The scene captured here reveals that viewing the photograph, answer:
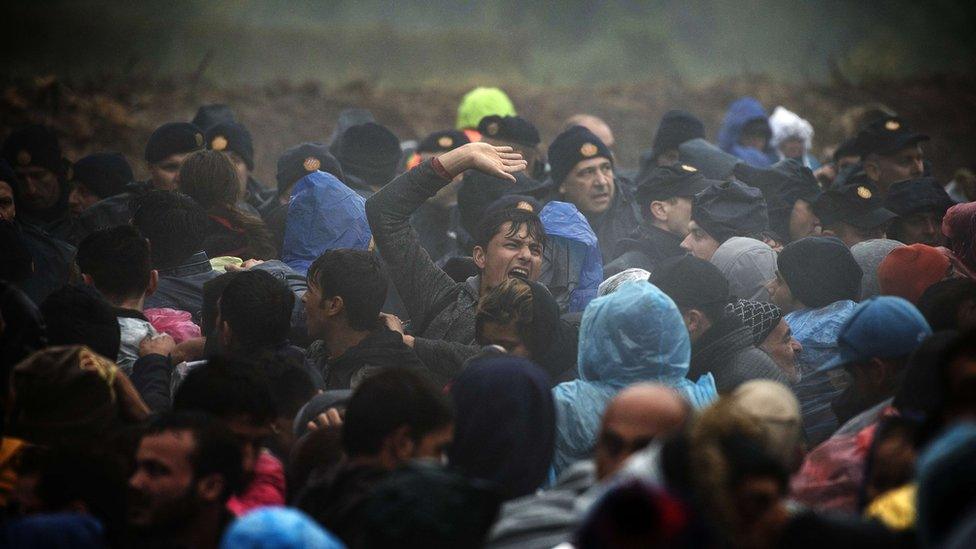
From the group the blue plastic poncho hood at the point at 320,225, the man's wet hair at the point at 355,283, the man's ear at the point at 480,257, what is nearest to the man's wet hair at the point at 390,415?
the man's wet hair at the point at 355,283

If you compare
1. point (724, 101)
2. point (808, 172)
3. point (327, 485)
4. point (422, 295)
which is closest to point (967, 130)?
point (724, 101)

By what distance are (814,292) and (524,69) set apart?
1356cm

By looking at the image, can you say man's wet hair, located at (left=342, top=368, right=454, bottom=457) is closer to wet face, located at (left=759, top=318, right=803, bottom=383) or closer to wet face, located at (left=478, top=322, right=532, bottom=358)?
wet face, located at (left=478, top=322, right=532, bottom=358)

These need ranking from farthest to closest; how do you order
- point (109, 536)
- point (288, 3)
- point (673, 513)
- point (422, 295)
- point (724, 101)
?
1. point (288, 3)
2. point (724, 101)
3. point (422, 295)
4. point (109, 536)
5. point (673, 513)

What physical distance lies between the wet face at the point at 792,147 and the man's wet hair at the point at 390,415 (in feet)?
24.0

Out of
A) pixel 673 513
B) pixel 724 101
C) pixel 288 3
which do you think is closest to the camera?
pixel 673 513

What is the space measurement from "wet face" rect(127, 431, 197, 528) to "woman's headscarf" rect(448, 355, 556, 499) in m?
0.85

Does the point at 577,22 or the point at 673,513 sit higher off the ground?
the point at 673,513

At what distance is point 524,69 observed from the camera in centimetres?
1938

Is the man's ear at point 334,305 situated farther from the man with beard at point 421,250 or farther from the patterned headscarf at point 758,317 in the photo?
the patterned headscarf at point 758,317

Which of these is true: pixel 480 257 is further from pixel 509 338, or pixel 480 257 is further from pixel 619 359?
pixel 619 359

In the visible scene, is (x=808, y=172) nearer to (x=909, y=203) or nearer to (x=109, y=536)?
(x=909, y=203)

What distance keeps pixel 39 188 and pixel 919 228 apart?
5243 mm

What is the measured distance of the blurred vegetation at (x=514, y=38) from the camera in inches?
701
